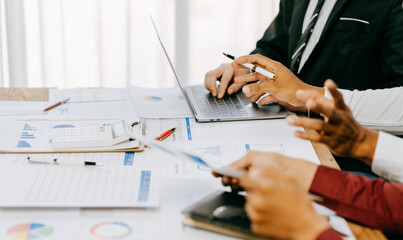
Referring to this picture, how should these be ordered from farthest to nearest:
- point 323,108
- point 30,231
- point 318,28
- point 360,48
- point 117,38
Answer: point 117,38 → point 318,28 → point 360,48 → point 323,108 → point 30,231

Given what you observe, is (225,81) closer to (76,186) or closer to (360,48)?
(360,48)

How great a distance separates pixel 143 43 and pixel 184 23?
28 cm

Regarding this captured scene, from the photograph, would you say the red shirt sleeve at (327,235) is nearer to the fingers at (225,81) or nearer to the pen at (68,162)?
the pen at (68,162)

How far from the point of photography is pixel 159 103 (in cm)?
147

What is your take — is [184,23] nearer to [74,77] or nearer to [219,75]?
[74,77]

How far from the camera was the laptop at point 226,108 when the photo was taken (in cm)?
133

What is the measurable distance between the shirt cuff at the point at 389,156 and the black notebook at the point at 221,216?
13.3 inches

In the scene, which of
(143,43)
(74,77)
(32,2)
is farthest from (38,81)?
(143,43)

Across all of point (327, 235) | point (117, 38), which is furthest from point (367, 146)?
point (117, 38)

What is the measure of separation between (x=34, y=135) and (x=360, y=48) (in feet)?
3.64

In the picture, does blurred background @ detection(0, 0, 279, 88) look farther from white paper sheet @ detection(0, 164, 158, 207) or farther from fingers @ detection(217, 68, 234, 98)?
white paper sheet @ detection(0, 164, 158, 207)

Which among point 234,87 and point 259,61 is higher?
point 259,61

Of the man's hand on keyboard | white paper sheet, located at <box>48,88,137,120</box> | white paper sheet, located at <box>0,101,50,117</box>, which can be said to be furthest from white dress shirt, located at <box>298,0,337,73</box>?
white paper sheet, located at <box>0,101,50,117</box>

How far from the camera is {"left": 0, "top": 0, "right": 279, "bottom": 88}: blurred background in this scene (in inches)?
106
